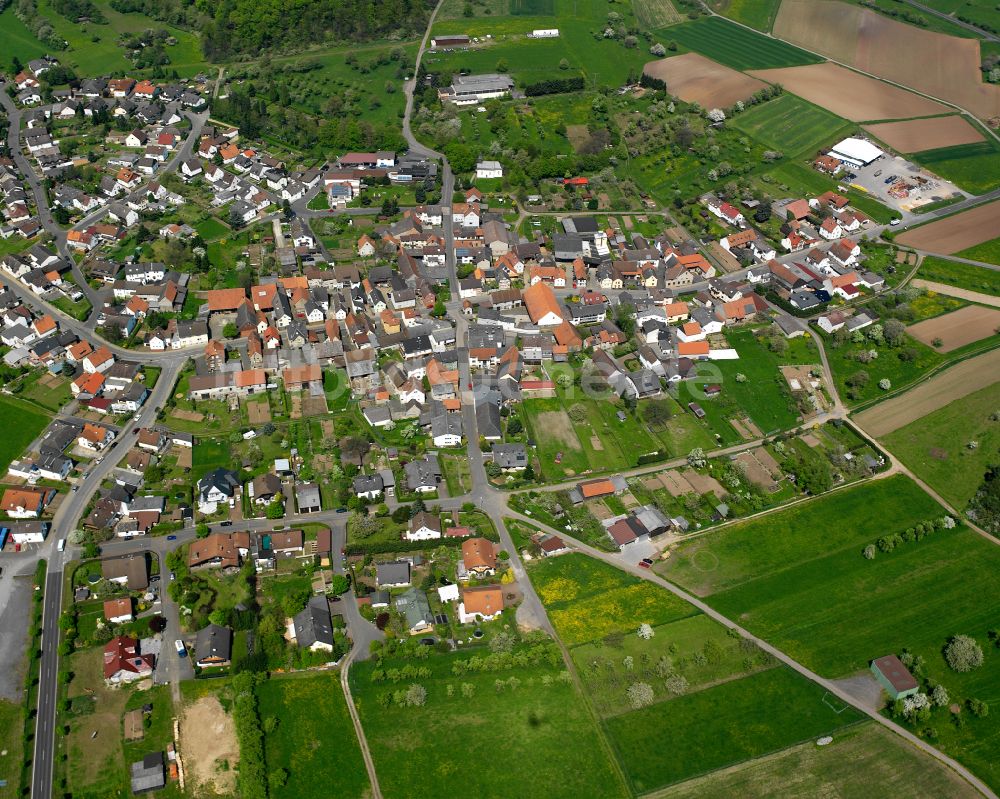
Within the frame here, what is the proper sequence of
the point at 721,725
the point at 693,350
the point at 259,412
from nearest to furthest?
the point at 721,725 → the point at 259,412 → the point at 693,350

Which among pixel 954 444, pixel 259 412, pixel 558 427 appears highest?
pixel 954 444

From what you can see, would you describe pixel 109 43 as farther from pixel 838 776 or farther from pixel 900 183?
pixel 838 776

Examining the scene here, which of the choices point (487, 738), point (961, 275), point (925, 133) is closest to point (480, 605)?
point (487, 738)

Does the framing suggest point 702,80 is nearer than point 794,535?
No

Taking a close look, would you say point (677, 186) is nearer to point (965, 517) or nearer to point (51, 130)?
point (965, 517)

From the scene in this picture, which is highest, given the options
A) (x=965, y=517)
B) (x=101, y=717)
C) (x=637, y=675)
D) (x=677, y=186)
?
(x=677, y=186)

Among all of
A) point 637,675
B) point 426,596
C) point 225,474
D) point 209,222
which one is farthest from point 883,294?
point 209,222

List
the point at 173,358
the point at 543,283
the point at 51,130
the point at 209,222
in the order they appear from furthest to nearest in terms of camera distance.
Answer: the point at 51,130 → the point at 209,222 → the point at 543,283 → the point at 173,358

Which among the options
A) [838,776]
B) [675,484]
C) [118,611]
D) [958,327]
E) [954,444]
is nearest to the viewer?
[838,776]
